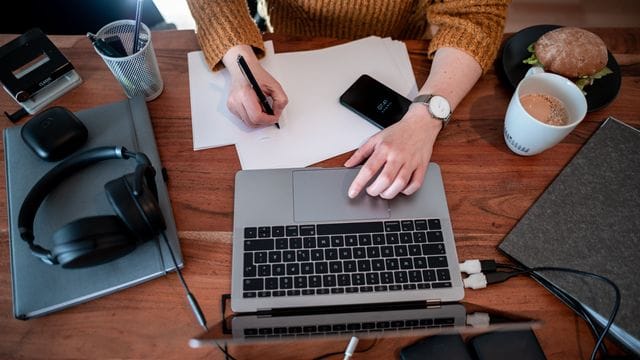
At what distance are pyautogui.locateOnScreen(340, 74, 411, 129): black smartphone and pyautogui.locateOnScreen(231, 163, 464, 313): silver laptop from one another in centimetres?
12

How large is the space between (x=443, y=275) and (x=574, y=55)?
469mm

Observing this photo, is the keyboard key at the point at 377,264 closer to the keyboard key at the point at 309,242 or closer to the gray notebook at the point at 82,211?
the keyboard key at the point at 309,242

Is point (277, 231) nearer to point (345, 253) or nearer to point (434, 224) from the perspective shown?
point (345, 253)

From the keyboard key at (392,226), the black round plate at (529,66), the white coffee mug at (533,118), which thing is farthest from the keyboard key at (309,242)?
the black round plate at (529,66)

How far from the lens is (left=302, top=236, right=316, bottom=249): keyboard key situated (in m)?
0.64

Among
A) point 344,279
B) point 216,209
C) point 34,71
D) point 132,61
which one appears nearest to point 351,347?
point 344,279

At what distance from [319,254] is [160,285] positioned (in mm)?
246

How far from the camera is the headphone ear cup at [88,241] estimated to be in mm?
545

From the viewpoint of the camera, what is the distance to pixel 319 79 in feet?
2.67

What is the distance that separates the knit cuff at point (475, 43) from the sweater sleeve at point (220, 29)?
1.21 feet

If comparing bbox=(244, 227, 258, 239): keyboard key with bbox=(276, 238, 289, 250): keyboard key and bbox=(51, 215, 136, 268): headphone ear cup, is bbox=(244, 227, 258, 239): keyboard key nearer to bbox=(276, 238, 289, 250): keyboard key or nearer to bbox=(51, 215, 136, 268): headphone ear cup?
bbox=(276, 238, 289, 250): keyboard key

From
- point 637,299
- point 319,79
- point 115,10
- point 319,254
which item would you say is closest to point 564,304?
point 637,299

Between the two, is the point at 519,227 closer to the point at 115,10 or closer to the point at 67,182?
the point at 67,182

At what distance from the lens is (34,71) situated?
29.7 inches
